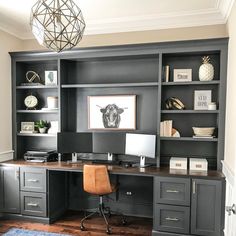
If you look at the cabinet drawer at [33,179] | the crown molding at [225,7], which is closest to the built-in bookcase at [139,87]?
the crown molding at [225,7]

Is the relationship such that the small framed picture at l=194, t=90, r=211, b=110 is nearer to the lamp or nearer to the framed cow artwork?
the framed cow artwork

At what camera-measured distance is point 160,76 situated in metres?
3.11

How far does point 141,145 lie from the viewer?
3.26 m

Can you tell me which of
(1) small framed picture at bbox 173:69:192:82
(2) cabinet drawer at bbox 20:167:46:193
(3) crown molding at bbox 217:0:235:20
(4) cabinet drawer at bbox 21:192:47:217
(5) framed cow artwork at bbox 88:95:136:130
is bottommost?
(4) cabinet drawer at bbox 21:192:47:217

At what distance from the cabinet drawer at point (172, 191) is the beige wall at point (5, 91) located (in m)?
2.28

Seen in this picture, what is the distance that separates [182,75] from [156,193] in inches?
62.2

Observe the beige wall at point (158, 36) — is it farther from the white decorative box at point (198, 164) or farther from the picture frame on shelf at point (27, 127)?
the white decorative box at point (198, 164)

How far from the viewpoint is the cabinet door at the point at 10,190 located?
3.35 meters

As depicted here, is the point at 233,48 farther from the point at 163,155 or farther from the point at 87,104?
the point at 87,104

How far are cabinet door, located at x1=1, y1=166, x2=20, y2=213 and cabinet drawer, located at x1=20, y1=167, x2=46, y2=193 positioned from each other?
0.29ft

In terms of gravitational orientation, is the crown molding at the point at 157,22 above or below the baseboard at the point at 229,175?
above

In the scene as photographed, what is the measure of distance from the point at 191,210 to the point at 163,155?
86 cm

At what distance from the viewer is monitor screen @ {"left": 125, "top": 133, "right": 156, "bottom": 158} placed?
10.4ft

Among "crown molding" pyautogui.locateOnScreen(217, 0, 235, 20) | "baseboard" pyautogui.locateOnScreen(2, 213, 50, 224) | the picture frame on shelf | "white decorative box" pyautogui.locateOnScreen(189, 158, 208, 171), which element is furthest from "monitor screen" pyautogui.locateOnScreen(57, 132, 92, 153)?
"crown molding" pyautogui.locateOnScreen(217, 0, 235, 20)
